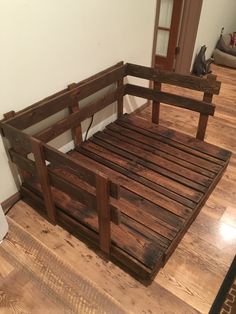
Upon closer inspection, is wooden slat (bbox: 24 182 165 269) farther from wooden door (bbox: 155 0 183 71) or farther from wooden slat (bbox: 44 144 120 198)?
wooden door (bbox: 155 0 183 71)

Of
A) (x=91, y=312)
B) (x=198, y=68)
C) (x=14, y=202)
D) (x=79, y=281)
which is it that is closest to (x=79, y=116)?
(x=14, y=202)

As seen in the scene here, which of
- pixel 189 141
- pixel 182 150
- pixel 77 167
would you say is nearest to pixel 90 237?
pixel 77 167

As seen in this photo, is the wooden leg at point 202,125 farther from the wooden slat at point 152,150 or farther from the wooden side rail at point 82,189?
the wooden side rail at point 82,189

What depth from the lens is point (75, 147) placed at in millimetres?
2021

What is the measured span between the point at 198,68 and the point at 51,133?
2.57 meters

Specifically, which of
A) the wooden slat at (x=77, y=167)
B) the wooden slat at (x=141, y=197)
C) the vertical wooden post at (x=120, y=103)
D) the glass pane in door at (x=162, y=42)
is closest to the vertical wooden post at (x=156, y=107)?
the vertical wooden post at (x=120, y=103)

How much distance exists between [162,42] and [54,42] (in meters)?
2.26

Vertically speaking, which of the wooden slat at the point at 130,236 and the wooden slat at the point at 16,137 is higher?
the wooden slat at the point at 16,137

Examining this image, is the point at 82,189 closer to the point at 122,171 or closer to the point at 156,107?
the point at 122,171

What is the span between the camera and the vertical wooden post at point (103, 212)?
3.68ft

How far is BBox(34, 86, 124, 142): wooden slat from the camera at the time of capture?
167cm

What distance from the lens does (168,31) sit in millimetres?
3273

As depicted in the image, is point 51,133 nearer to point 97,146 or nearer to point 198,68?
point 97,146

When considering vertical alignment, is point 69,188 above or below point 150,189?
above
